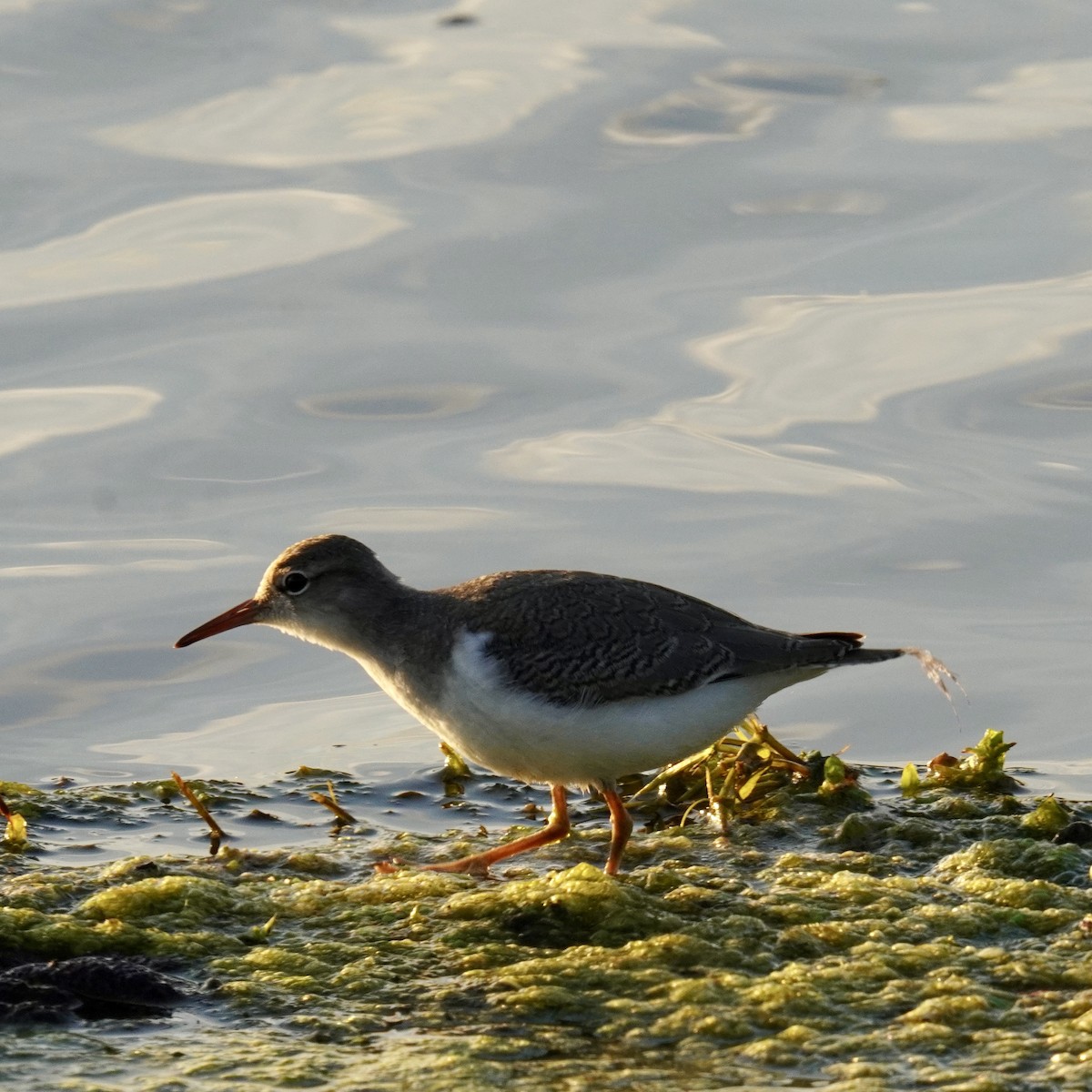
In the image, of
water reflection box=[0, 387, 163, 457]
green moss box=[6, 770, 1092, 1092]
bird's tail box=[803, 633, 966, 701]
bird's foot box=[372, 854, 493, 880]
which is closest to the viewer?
green moss box=[6, 770, 1092, 1092]

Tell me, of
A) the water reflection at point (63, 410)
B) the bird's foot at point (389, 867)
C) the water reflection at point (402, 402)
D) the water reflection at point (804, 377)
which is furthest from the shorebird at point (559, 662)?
the water reflection at point (63, 410)

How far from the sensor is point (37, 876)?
6203 millimetres

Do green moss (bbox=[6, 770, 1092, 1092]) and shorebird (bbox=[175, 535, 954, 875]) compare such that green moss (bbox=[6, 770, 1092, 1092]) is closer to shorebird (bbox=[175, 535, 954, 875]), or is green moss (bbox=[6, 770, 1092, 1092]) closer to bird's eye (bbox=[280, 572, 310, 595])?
shorebird (bbox=[175, 535, 954, 875])

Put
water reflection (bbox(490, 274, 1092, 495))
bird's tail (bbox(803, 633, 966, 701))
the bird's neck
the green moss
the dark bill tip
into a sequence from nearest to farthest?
the green moss, the bird's neck, bird's tail (bbox(803, 633, 966, 701)), the dark bill tip, water reflection (bbox(490, 274, 1092, 495))

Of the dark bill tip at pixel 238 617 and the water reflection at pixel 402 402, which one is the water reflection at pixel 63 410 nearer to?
the water reflection at pixel 402 402

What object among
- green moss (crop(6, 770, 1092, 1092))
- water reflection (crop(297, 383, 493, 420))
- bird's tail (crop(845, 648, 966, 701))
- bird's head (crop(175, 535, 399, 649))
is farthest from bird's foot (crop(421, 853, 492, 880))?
water reflection (crop(297, 383, 493, 420))

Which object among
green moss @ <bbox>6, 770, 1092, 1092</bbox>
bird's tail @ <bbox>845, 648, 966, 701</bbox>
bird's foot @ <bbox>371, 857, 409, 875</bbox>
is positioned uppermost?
bird's tail @ <bbox>845, 648, 966, 701</bbox>

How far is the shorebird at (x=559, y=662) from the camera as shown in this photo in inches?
257

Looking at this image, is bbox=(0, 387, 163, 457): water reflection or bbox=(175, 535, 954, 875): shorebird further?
bbox=(0, 387, 163, 457): water reflection

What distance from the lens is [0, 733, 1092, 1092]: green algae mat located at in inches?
191

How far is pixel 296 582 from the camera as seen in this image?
7.26m

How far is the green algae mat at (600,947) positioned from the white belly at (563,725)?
1.20 ft

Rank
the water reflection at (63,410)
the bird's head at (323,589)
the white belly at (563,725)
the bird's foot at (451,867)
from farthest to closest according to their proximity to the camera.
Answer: the water reflection at (63,410)
the bird's head at (323,589)
the white belly at (563,725)
the bird's foot at (451,867)

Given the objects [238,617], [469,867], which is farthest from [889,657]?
[238,617]
